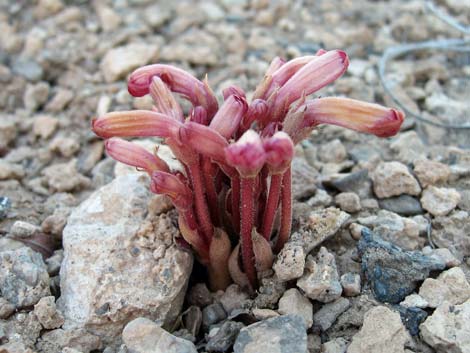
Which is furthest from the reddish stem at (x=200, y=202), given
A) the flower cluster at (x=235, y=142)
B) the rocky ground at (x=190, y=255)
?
the rocky ground at (x=190, y=255)

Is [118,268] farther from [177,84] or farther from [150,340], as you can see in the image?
[177,84]

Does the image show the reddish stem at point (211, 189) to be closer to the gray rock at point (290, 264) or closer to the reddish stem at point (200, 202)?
the reddish stem at point (200, 202)

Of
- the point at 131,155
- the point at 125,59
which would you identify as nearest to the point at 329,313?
the point at 131,155

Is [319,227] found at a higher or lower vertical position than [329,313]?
higher

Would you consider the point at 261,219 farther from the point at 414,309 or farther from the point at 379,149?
the point at 379,149

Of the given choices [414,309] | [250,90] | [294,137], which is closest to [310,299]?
[414,309]
